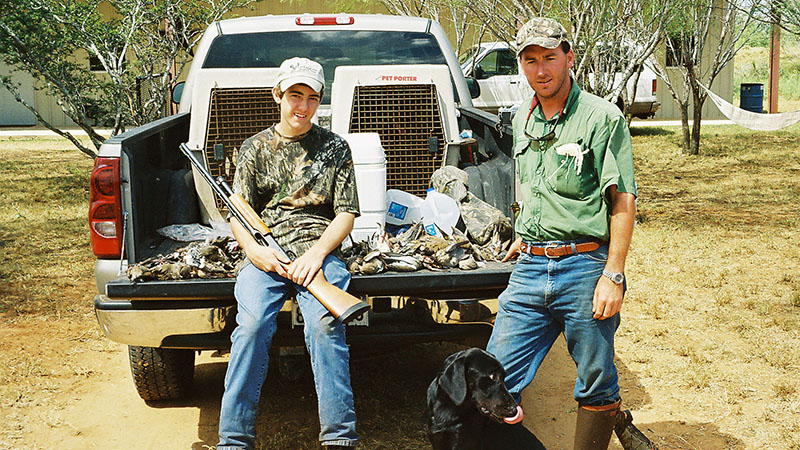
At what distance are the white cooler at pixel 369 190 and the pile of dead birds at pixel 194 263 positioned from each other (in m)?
0.68

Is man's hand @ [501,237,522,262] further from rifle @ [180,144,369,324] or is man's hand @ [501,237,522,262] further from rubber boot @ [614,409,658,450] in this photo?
rubber boot @ [614,409,658,450]

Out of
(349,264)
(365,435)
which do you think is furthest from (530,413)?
(349,264)

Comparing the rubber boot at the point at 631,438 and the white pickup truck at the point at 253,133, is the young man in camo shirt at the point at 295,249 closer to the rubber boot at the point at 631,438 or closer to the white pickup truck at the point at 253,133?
the white pickup truck at the point at 253,133

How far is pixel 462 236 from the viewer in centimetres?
415

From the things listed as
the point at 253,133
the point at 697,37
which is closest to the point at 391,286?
the point at 253,133

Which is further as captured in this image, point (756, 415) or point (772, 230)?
point (772, 230)

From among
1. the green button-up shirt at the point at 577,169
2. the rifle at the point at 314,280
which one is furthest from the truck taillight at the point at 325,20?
the green button-up shirt at the point at 577,169

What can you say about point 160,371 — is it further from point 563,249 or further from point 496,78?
point 496,78

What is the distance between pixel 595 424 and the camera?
3.22 m

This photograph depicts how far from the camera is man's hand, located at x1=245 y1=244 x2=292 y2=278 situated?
11.4 ft

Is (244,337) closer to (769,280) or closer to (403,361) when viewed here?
(403,361)

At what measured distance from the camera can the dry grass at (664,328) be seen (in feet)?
14.0

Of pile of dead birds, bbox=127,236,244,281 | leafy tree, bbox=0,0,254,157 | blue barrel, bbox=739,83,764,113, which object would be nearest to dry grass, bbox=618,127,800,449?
pile of dead birds, bbox=127,236,244,281

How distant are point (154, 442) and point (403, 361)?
5.69ft
